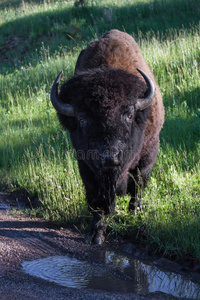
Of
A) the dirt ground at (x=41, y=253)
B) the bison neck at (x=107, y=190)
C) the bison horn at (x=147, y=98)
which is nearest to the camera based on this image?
the dirt ground at (x=41, y=253)

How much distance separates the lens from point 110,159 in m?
3.83

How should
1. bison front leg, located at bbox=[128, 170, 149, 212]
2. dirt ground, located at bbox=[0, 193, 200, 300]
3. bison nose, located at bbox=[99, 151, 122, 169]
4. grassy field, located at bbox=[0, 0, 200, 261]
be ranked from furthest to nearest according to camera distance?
bison front leg, located at bbox=[128, 170, 149, 212]
grassy field, located at bbox=[0, 0, 200, 261]
bison nose, located at bbox=[99, 151, 122, 169]
dirt ground, located at bbox=[0, 193, 200, 300]

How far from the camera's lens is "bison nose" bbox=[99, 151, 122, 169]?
3.81m

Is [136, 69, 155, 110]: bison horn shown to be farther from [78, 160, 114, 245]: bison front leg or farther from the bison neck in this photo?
[78, 160, 114, 245]: bison front leg

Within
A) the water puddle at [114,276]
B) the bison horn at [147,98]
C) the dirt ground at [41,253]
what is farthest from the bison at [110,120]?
the water puddle at [114,276]

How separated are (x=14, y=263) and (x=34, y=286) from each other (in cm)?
65

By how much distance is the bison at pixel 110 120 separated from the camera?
4008mm

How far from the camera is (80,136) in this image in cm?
445

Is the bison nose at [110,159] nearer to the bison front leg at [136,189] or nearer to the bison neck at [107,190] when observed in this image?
the bison neck at [107,190]

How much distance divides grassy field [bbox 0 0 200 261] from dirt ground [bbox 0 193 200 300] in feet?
0.60

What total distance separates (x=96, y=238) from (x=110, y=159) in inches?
53.1

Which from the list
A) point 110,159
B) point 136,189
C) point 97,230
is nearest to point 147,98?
point 110,159

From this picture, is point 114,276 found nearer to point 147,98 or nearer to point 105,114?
point 105,114

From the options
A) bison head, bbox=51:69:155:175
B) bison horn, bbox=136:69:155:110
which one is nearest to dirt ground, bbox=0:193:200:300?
bison head, bbox=51:69:155:175
